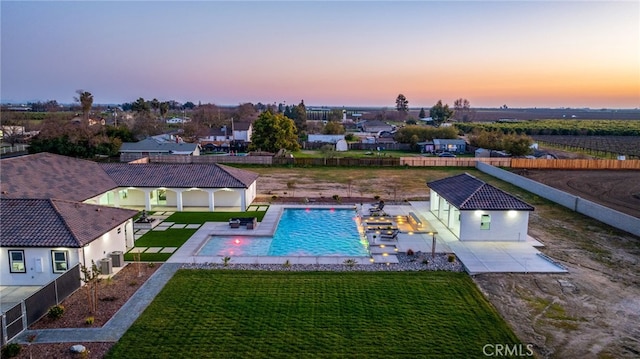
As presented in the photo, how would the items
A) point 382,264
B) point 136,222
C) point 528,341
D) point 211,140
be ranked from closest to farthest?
point 528,341 → point 382,264 → point 136,222 → point 211,140

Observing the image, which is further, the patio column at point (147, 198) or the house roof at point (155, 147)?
the house roof at point (155, 147)

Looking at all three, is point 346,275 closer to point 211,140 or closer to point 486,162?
point 486,162

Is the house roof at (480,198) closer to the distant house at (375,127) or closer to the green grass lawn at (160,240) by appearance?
the green grass lawn at (160,240)

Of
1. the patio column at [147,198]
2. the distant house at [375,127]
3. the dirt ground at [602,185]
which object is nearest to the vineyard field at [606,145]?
the dirt ground at [602,185]

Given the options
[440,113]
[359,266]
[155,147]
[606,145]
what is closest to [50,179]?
[359,266]

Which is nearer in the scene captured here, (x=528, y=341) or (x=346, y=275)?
(x=528, y=341)

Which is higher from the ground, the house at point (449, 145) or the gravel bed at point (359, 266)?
the house at point (449, 145)

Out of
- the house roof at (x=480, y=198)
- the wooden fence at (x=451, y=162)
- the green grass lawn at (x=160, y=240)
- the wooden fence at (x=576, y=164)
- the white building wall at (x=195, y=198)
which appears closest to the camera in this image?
the green grass lawn at (x=160, y=240)

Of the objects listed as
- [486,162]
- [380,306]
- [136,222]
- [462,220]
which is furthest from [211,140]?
[380,306]

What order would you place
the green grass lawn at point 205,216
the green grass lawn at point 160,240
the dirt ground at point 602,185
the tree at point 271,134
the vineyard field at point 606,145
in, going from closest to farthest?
the green grass lawn at point 160,240, the green grass lawn at point 205,216, the dirt ground at point 602,185, the tree at point 271,134, the vineyard field at point 606,145
